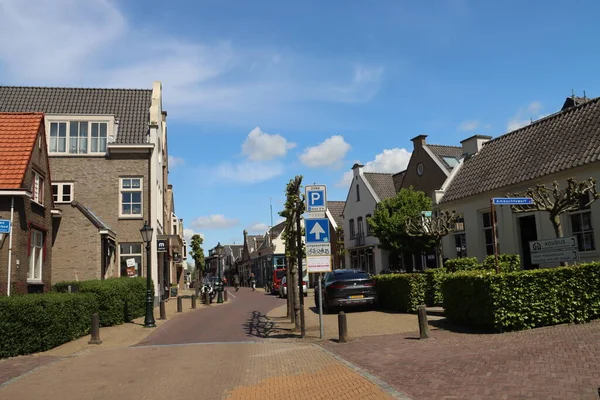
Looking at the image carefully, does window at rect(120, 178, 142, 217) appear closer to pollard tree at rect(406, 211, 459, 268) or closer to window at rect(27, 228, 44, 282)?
window at rect(27, 228, 44, 282)

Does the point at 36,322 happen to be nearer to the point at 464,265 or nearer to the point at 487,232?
the point at 464,265

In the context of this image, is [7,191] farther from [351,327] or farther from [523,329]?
[523,329]

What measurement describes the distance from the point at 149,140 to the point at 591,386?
22.9 metres

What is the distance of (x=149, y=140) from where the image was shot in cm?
2538

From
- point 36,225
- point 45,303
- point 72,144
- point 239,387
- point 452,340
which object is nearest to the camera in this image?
point 239,387

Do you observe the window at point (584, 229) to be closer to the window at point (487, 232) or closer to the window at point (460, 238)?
the window at point (487, 232)

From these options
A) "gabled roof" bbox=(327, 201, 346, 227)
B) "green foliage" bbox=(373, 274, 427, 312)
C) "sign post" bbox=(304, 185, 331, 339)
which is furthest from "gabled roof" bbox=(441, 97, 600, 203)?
"gabled roof" bbox=(327, 201, 346, 227)

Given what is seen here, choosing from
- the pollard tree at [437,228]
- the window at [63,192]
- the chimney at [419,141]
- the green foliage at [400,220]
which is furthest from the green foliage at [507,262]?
the window at [63,192]

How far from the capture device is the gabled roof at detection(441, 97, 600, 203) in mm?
18234

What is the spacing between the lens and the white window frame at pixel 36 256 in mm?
16312

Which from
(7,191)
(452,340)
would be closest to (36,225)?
(7,191)

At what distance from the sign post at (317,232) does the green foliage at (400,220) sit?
1600 centimetres

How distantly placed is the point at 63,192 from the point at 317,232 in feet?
55.1

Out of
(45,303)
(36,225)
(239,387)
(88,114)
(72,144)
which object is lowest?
(239,387)
